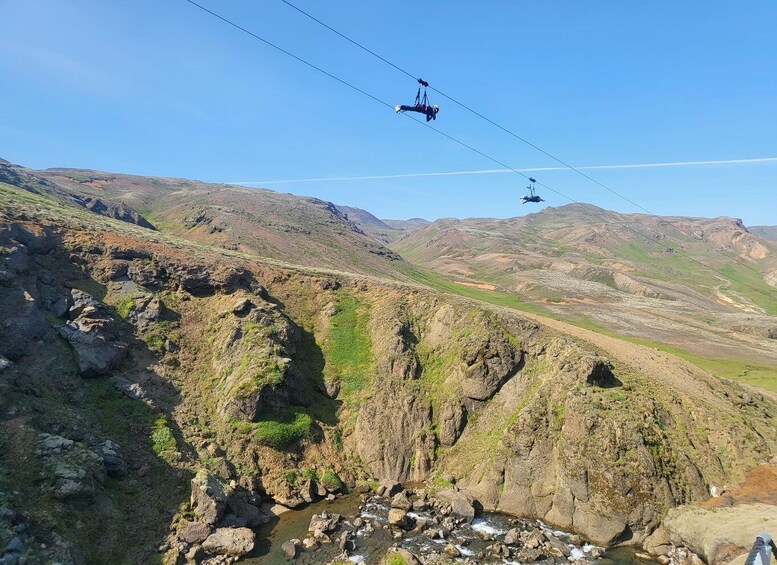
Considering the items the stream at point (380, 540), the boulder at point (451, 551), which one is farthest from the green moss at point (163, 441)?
the boulder at point (451, 551)

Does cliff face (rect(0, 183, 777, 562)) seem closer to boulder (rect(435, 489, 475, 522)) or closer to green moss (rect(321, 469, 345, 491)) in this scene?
A: green moss (rect(321, 469, 345, 491))

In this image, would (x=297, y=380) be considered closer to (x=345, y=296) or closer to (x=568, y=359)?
(x=345, y=296)

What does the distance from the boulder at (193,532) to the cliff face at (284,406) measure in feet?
1.07

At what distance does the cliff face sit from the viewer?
96.4 feet

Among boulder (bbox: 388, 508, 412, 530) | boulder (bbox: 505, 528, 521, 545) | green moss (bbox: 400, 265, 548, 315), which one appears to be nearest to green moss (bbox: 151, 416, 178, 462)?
boulder (bbox: 388, 508, 412, 530)

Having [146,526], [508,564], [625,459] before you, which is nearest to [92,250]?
[146,526]

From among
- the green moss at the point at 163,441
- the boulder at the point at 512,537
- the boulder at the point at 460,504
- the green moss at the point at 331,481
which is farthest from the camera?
the green moss at the point at 331,481

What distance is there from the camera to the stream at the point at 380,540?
2783 cm

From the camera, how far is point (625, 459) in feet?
106

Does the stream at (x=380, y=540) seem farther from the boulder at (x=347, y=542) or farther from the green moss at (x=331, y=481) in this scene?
the green moss at (x=331, y=481)

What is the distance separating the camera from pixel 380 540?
2961 centimetres

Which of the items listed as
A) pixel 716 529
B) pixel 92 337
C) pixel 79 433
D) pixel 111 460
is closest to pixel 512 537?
pixel 716 529

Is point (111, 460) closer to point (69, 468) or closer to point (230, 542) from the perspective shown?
point (69, 468)

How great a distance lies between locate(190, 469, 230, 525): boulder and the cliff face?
0.13 meters
